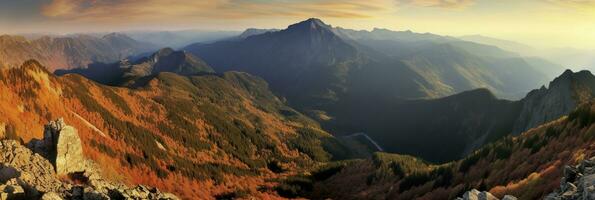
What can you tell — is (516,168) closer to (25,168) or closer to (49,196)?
(49,196)

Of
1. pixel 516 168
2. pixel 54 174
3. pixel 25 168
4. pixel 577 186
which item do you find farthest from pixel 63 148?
pixel 516 168

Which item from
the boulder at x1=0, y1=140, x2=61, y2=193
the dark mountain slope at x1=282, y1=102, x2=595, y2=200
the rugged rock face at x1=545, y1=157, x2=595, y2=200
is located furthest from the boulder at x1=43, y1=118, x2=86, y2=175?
the rugged rock face at x1=545, y1=157, x2=595, y2=200

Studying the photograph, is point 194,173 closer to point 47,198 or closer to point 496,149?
point 496,149

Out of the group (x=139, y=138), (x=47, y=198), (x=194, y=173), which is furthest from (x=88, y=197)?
(x=139, y=138)

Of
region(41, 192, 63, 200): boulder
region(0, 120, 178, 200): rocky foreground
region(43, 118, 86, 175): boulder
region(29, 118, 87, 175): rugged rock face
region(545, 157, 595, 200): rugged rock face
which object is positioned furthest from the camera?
region(43, 118, 86, 175): boulder

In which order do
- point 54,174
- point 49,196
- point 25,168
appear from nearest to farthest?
point 49,196 → point 25,168 → point 54,174

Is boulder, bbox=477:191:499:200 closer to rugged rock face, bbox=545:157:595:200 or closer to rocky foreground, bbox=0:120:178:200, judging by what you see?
rugged rock face, bbox=545:157:595:200
